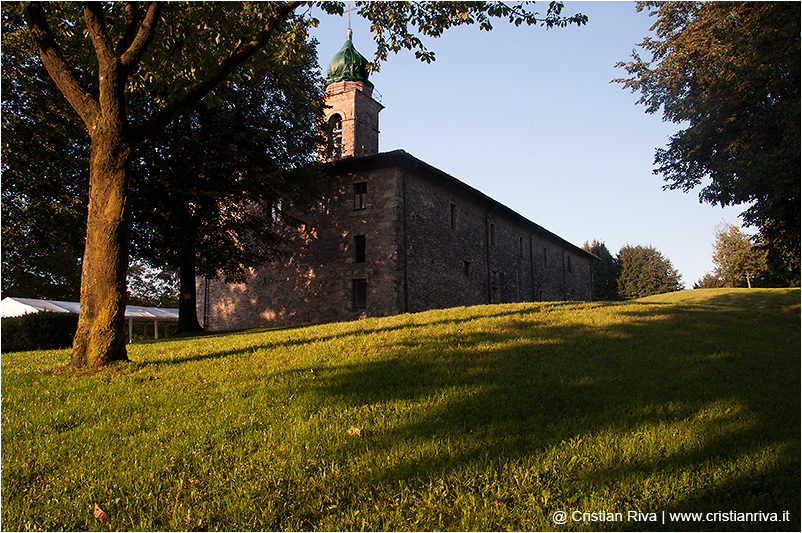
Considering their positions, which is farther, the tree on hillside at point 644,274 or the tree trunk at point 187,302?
the tree on hillside at point 644,274

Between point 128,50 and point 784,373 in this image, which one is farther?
point 128,50

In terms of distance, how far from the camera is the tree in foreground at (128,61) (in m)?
7.46

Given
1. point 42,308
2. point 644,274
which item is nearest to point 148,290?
point 42,308

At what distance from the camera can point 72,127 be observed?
15961 mm

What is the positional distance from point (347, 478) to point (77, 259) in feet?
142

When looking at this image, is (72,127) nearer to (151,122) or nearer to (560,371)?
(151,122)

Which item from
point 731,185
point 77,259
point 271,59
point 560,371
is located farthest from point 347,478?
point 77,259

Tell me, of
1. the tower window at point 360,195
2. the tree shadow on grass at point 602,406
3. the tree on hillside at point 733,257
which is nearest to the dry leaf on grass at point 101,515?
the tree shadow on grass at point 602,406

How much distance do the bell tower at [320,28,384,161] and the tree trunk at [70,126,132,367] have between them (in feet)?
85.5

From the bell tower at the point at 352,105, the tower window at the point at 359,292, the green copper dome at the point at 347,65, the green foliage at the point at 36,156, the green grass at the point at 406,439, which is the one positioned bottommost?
the green grass at the point at 406,439

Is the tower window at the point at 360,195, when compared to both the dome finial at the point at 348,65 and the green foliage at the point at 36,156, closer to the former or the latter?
the green foliage at the point at 36,156

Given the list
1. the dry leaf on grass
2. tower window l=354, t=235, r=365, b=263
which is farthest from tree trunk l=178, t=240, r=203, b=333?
the dry leaf on grass

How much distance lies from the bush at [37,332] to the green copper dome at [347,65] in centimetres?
2658

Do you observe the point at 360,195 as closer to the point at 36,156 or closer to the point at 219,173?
the point at 219,173
